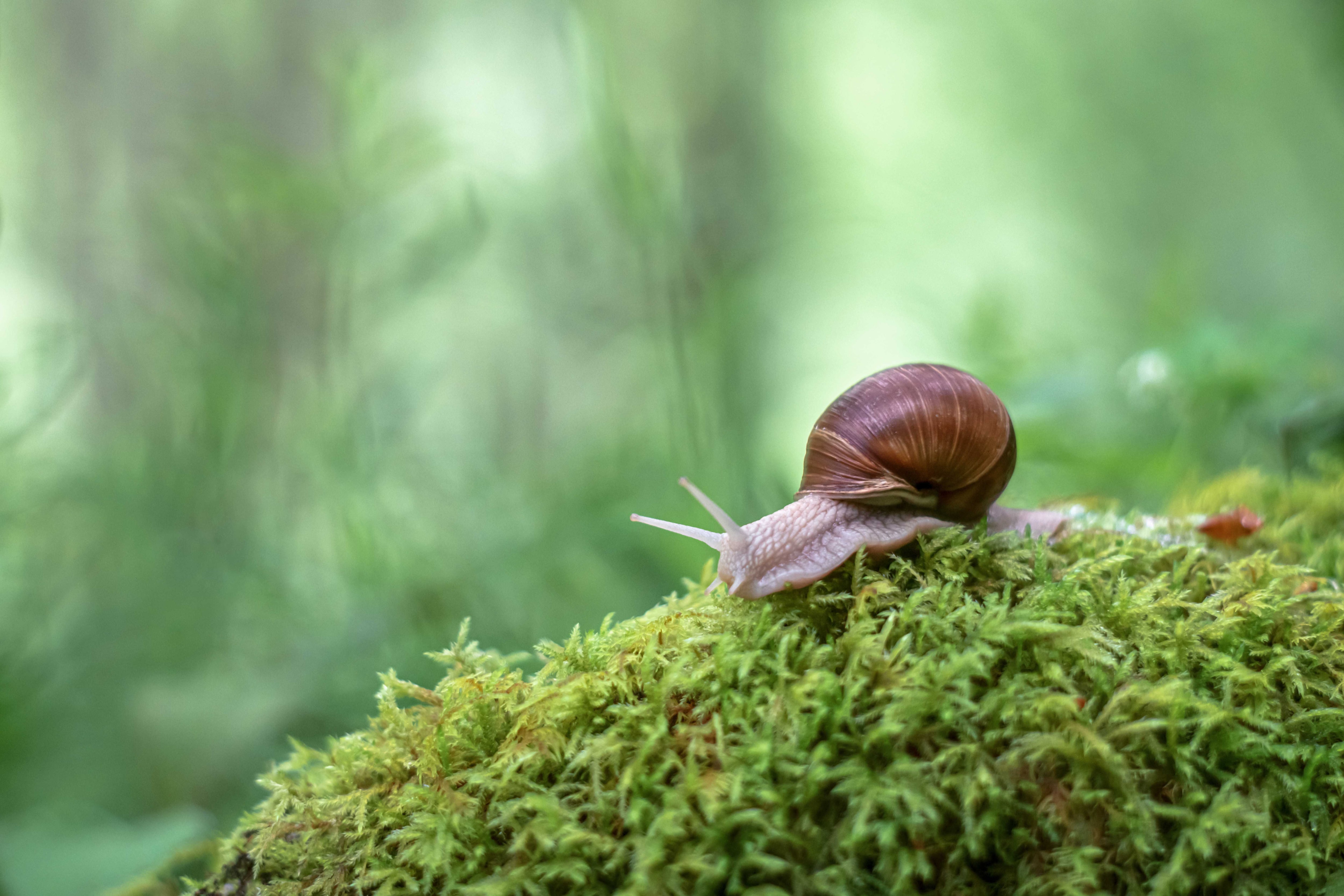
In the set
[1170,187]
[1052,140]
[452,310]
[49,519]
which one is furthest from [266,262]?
[1170,187]

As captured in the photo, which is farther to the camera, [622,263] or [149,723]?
[622,263]

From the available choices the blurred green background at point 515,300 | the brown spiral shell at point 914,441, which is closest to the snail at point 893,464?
the brown spiral shell at point 914,441

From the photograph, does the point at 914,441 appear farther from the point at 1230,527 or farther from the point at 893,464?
the point at 1230,527

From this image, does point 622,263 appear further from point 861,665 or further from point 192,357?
point 861,665

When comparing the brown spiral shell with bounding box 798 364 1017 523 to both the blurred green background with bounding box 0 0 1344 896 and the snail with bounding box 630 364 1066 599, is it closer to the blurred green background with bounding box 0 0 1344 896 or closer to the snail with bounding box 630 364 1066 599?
the snail with bounding box 630 364 1066 599

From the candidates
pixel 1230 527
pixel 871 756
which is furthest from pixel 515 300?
pixel 871 756

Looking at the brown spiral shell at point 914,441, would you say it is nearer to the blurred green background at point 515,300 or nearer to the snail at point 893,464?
the snail at point 893,464

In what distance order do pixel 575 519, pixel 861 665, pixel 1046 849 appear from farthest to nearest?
1. pixel 575 519
2. pixel 861 665
3. pixel 1046 849
